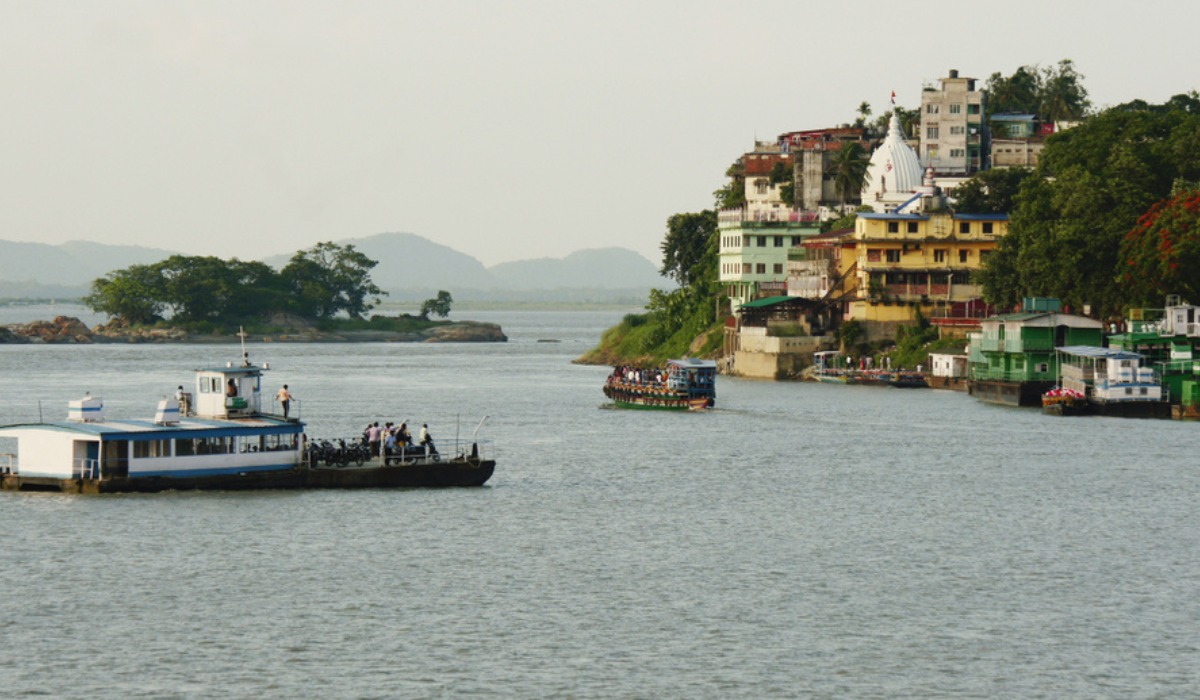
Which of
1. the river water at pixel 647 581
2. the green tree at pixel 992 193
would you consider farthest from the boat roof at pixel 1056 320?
the green tree at pixel 992 193

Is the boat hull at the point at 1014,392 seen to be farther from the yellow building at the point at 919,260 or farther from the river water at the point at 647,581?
the yellow building at the point at 919,260

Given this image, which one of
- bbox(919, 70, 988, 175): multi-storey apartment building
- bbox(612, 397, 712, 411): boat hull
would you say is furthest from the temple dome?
bbox(612, 397, 712, 411): boat hull

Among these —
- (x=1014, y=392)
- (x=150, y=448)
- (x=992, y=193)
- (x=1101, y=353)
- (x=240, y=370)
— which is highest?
(x=992, y=193)

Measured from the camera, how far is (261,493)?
67.2m

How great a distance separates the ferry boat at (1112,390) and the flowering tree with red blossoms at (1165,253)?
727cm

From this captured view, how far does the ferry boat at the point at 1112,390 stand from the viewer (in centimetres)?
10288

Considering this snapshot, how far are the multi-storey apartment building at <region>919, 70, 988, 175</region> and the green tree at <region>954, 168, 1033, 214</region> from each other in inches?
1156

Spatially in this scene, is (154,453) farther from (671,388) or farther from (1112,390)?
(1112,390)

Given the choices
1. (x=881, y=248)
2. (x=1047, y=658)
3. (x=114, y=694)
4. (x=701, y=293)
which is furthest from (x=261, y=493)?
(x=701, y=293)

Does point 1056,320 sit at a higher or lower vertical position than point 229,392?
higher

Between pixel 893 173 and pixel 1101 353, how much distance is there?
76.1 meters

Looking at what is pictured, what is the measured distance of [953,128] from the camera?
638 ft

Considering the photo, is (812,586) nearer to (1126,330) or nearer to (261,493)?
(261,493)

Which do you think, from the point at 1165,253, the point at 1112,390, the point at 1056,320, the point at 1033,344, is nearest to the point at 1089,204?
the point at 1056,320
